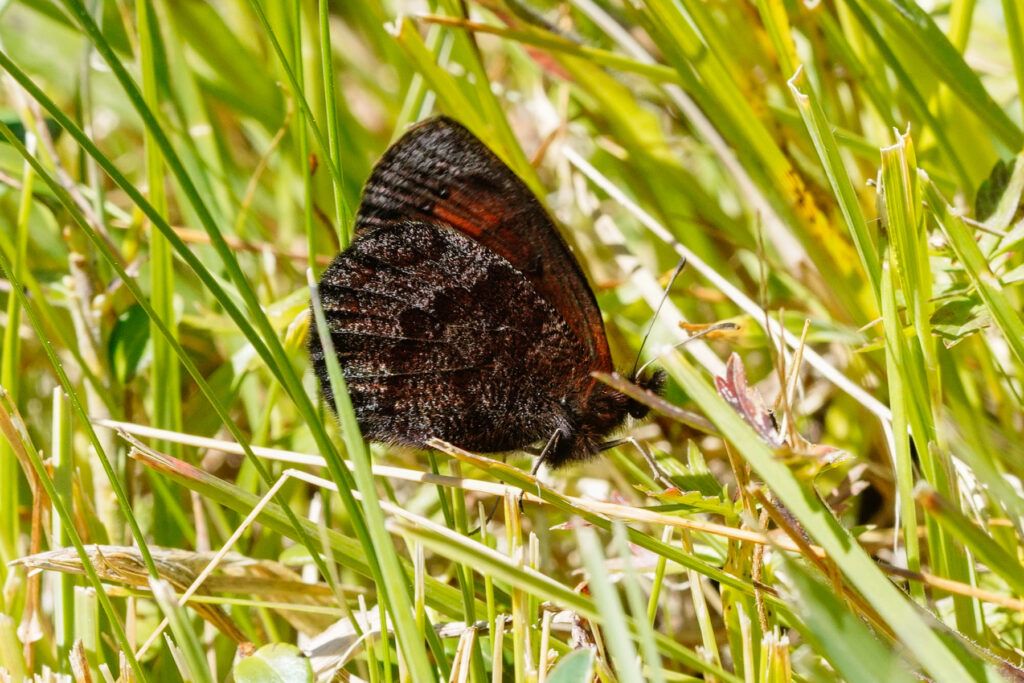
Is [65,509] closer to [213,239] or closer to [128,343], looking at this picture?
[213,239]

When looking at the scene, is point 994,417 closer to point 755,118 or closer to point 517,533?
point 755,118

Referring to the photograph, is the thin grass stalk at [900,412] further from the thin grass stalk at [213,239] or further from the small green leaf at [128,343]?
the small green leaf at [128,343]

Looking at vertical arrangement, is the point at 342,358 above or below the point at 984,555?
above

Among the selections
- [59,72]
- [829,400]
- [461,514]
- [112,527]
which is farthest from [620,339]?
[59,72]

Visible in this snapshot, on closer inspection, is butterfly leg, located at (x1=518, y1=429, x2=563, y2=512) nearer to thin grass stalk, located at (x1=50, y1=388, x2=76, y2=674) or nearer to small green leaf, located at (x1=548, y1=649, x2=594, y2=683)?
small green leaf, located at (x1=548, y1=649, x2=594, y2=683)

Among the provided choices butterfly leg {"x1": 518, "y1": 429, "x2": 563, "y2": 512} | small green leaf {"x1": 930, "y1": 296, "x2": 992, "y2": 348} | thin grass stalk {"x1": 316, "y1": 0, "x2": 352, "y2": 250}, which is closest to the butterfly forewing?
butterfly leg {"x1": 518, "y1": 429, "x2": 563, "y2": 512}

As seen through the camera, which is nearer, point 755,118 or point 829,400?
point 755,118

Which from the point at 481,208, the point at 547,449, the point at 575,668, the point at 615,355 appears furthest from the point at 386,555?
the point at 615,355
